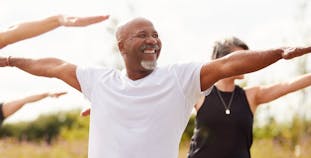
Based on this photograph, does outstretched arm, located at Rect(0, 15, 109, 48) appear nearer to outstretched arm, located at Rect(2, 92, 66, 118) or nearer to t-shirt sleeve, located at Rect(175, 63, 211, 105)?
t-shirt sleeve, located at Rect(175, 63, 211, 105)

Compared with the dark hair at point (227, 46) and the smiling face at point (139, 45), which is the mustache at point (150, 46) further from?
the dark hair at point (227, 46)

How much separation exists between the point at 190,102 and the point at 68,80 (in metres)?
0.82

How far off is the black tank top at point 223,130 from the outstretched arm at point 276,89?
0.09m

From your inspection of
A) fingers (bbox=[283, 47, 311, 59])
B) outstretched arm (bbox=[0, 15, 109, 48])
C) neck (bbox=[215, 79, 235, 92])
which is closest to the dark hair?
neck (bbox=[215, 79, 235, 92])

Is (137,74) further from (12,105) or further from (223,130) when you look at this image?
(12,105)

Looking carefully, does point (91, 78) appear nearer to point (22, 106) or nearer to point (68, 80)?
point (68, 80)

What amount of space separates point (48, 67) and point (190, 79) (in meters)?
0.97

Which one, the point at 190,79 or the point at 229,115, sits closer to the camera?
the point at 190,79

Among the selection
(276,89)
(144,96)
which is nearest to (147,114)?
(144,96)

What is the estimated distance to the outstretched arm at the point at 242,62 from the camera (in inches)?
147

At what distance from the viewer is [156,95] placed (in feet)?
13.8

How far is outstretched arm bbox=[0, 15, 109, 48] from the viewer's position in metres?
4.29

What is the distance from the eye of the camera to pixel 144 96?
4234mm

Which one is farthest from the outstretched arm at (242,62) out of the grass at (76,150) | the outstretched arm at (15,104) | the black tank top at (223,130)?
the grass at (76,150)
